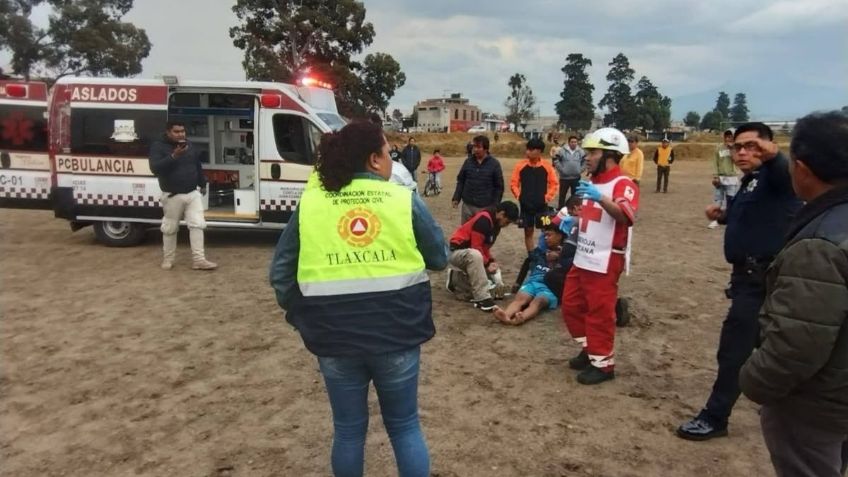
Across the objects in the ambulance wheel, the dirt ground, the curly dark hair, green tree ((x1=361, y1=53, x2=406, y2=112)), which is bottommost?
the dirt ground

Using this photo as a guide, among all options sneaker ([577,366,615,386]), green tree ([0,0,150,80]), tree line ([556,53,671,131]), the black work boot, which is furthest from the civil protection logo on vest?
tree line ([556,53,671,131])

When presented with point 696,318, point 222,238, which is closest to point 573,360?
point 696,318

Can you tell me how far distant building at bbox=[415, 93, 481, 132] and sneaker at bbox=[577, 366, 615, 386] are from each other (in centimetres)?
8748

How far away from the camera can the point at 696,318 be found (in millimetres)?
6082

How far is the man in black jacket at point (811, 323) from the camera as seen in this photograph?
1.88 meters

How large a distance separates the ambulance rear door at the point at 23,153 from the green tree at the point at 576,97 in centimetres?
7626

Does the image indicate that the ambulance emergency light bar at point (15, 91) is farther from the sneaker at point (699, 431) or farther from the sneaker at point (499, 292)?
the sneaker at point (699, 431)

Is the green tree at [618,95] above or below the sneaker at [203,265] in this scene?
above

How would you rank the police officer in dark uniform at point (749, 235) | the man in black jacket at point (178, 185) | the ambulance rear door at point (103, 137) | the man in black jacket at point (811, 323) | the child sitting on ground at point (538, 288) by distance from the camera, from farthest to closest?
the ambulance rear door at point (103, 137)
the man in black jacket at point (178, 185)
the child sitting on ground at point (538, 288)
the police officer in dark uniform at point (749, 235)
the man in black jacket at point (811, 323)

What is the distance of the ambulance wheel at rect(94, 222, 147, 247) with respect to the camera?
9281 mm

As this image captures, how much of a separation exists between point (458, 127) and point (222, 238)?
3480 inches

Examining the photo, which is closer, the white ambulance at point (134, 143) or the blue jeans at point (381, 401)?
the blue jeans at point (381, 401)

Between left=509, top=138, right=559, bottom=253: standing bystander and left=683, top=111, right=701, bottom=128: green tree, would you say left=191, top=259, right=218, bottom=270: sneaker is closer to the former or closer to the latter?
left=509, top=138, right=559, bottom=253: standing bystander

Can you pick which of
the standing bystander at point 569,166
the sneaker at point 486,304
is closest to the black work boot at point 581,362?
the sneaker at point 486,304
